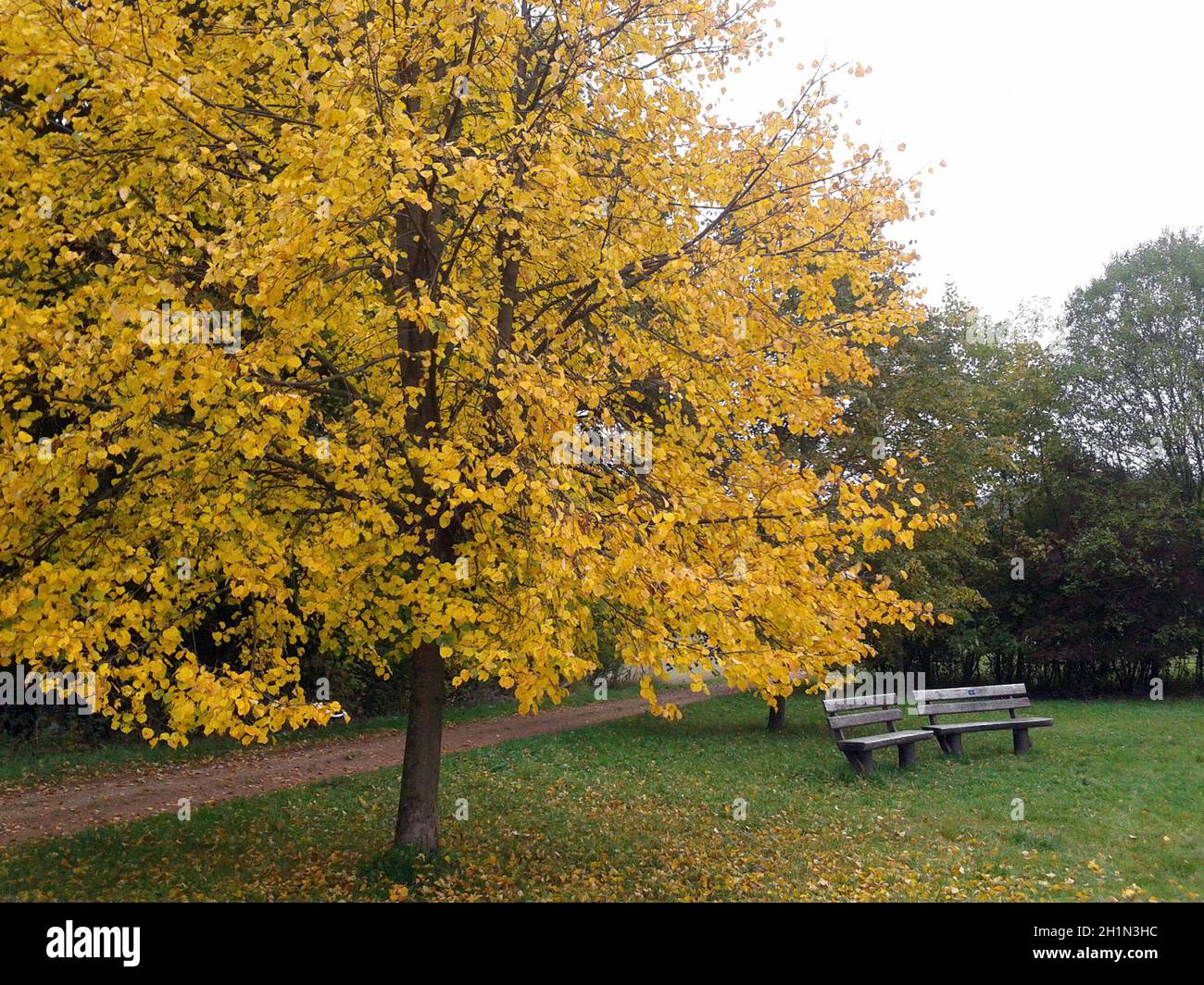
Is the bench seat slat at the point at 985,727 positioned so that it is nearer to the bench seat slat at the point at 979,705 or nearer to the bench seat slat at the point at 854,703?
the bench seat slat at the point at 979,705

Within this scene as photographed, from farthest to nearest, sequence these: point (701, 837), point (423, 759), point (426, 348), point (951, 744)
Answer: point (951, 744) < point (701, 837) < point (423, 759) < point (426, 348)

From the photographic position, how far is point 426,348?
6.77 m

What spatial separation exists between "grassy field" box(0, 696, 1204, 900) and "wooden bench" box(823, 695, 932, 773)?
10.5 inches

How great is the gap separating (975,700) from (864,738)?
2314 millimetres

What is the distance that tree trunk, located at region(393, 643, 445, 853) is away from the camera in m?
7.49

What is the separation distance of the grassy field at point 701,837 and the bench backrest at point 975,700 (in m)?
0.65

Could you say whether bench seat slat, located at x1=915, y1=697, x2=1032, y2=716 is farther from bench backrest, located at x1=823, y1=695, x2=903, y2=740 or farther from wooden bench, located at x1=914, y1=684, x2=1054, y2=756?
bench backrest, located at x1=823, y1=695, x2=903, y2=740

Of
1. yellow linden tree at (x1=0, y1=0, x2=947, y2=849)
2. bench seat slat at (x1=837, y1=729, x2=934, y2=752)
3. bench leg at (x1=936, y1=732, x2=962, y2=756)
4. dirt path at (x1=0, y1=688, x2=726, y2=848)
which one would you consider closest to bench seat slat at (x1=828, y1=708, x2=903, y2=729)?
bench seat slat at (x1=837, y1=729, x2=934, y2=752)

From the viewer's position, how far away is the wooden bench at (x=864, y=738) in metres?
11.6

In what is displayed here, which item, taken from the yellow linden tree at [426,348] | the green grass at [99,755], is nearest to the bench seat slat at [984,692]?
the yellow linden tree at [426,348]

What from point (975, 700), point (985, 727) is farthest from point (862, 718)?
point (975, 700)

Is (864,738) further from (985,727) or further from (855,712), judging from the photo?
(985,727)

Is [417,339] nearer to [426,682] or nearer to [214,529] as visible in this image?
[214,529]

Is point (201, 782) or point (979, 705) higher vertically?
point (979, 705)
